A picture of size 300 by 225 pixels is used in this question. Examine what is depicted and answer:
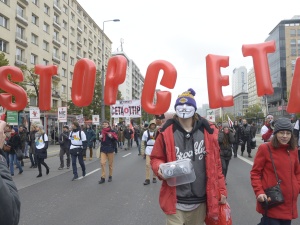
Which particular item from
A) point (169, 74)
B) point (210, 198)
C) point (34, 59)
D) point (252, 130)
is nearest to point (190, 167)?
point (210, 198)

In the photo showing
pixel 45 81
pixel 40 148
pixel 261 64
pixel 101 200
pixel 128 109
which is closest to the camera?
pixel 101 200

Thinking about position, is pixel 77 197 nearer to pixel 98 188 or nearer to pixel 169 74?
pixel 98 188

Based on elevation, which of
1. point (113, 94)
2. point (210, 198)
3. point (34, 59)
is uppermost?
point (34, 59)

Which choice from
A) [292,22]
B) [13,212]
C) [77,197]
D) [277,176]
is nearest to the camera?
[13,212]

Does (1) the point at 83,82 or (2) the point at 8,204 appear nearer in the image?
(2) the point at 8,204

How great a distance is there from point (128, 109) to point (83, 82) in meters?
8.42

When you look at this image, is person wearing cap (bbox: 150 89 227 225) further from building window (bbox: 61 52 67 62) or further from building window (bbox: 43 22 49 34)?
building window (bbox: 61 52 67 62)

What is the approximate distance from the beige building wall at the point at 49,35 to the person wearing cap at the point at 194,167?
2591 cm

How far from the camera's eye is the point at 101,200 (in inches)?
273

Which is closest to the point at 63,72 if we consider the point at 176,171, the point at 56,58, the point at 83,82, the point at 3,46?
the point at 56,58

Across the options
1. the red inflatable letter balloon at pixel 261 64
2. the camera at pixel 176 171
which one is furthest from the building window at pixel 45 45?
the camera at pixel 176 171

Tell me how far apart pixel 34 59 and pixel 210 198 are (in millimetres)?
40135

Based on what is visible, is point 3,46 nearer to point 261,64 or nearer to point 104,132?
point 104,132

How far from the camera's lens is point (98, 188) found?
8.35m
